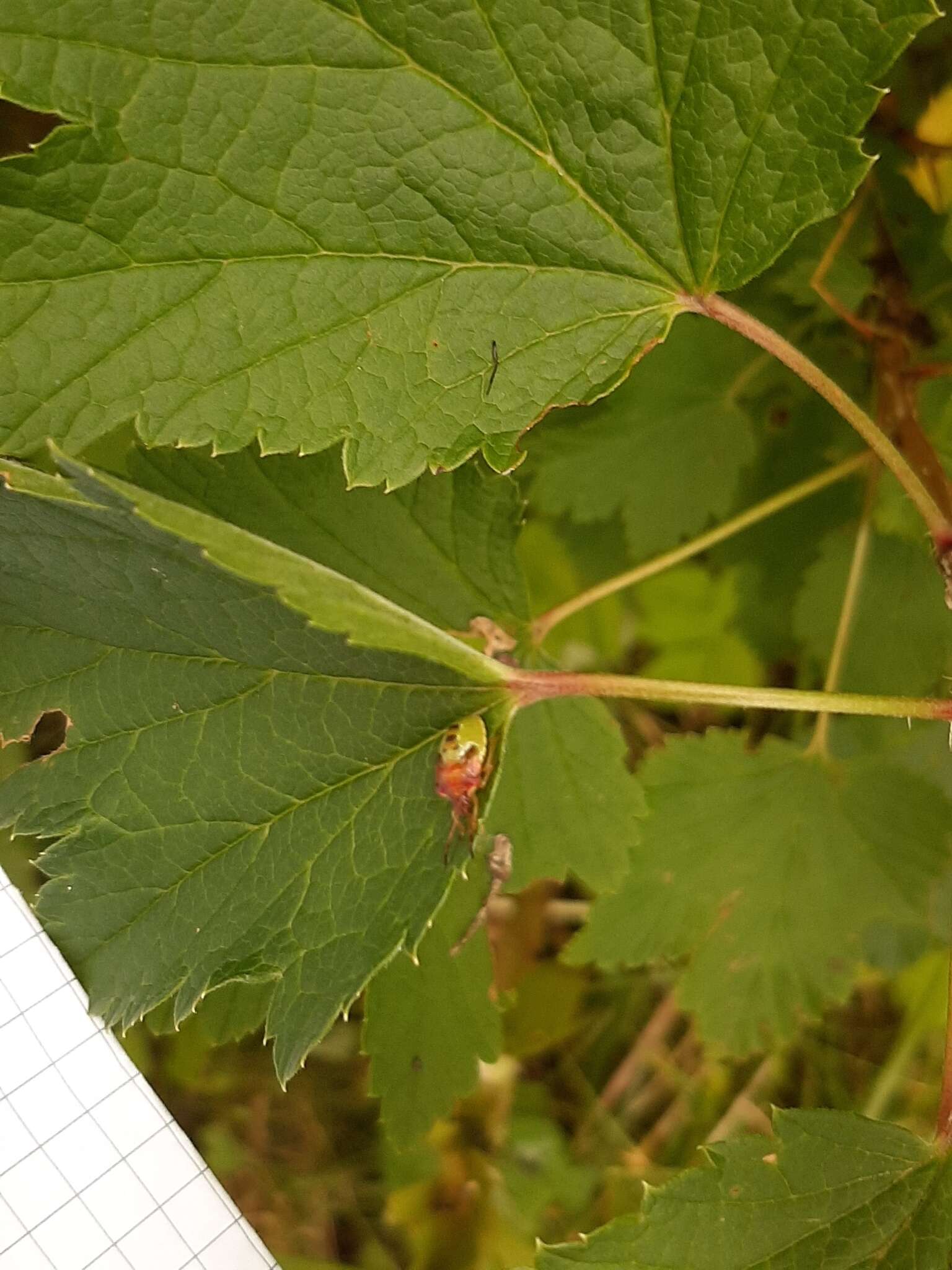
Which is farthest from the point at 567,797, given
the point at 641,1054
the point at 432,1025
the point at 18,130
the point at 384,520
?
the point at 18,130

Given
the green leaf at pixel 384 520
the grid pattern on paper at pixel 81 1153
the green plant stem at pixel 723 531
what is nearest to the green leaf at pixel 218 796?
the grid pattern on paper at pixel 81 1153

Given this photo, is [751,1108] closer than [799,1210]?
No

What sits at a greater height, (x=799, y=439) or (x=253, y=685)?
(x=799, y=439)

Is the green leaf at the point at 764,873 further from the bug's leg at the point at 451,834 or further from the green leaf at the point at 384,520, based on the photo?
the bug's leg at the point at 451,834

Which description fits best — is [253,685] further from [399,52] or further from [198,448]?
[399,52]

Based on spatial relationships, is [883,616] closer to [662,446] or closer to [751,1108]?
[662,446]

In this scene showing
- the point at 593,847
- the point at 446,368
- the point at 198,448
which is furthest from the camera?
the point at 593,847

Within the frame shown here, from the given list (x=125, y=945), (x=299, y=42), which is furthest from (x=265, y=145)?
(x=125, y=945)
